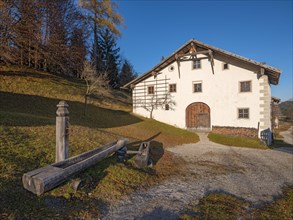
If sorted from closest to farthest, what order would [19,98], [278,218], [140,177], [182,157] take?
[278,218], [140,177], [182,157], [19,98]

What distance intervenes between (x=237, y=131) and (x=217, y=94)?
397 centimetres

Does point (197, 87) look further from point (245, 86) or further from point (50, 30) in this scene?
point (50, 30)

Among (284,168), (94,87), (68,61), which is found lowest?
(284,168)

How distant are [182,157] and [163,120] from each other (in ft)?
38.8

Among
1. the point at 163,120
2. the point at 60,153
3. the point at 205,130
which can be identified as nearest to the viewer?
the point at 60,153

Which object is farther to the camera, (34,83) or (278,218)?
(34,83)

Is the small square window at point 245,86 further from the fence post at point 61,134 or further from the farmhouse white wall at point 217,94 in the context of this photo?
the fence post at point 61,134

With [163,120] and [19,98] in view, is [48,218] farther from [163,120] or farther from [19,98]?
[163,120]

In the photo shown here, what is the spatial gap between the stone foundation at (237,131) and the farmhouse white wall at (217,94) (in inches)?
14.3

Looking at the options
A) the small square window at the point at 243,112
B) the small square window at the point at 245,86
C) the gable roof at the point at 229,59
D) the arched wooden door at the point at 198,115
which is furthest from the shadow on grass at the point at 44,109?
the small square window at the point at 245,86

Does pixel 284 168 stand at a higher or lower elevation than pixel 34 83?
lower

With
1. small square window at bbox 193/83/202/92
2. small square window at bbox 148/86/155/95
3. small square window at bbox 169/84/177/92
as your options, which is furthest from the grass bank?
small square window at bbox 148/86/155/95

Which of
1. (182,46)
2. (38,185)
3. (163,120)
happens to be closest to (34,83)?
(163,120)

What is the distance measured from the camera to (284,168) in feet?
26.6
